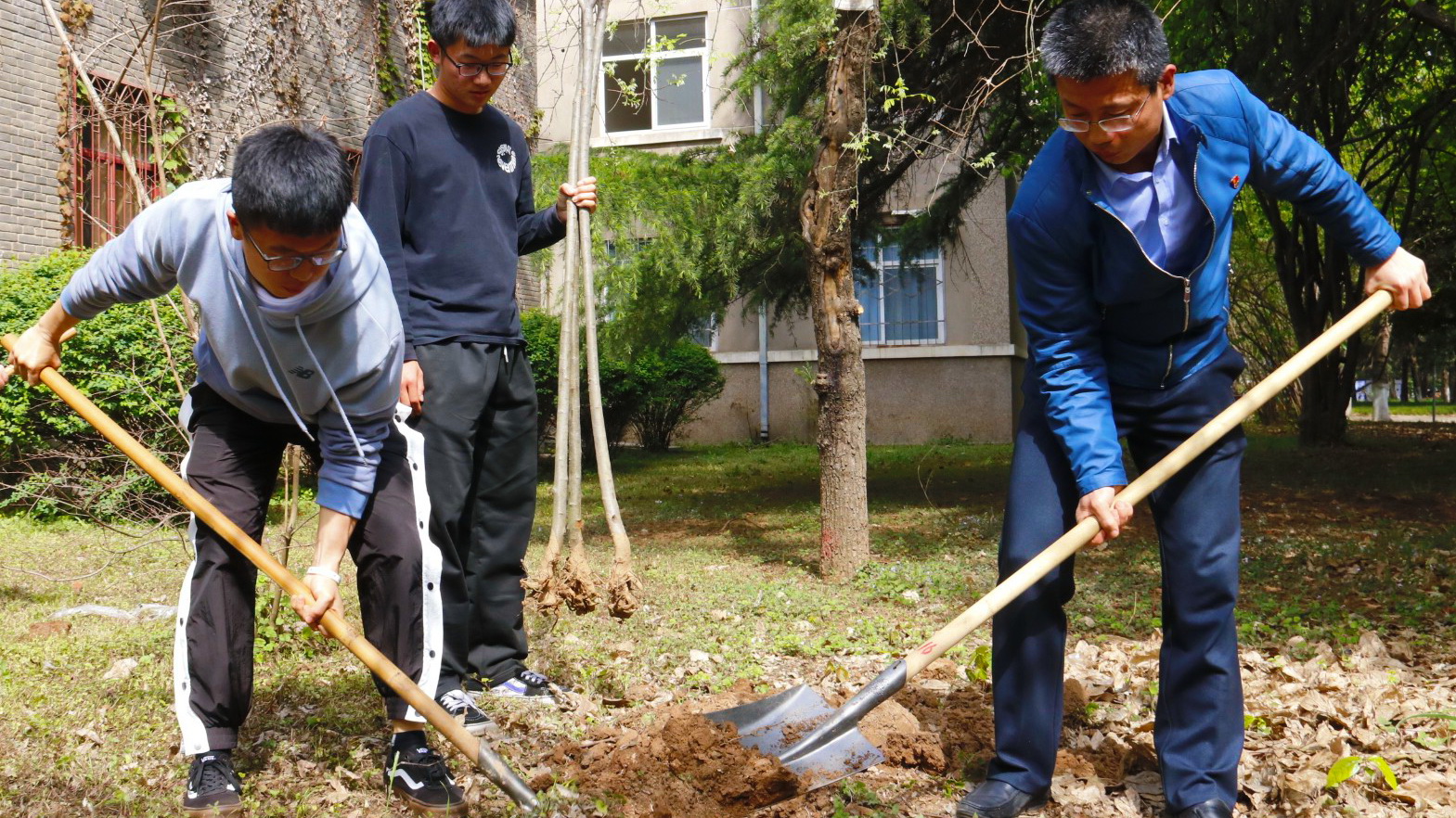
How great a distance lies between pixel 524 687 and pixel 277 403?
1.41 m

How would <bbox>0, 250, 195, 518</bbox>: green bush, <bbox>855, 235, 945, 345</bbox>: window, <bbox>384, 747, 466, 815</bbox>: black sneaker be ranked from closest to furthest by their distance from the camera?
<bbox>384, 747, 466, 815</bbox>: black sneaker < <bbox>0, 250, 195, 518</bbox>: green bush < <bbox>855, 235, 945, 345</bbox>: window

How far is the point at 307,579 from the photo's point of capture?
2.75 metres

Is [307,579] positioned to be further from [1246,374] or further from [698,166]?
[1246,374]

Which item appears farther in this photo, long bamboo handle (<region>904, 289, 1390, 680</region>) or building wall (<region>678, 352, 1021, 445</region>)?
building wall (<region>678, 352, 1021, 445</region>)

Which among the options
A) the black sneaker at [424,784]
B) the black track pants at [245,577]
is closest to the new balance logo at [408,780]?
the black sneaker at [424,784]

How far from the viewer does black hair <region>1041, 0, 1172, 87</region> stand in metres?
2.42

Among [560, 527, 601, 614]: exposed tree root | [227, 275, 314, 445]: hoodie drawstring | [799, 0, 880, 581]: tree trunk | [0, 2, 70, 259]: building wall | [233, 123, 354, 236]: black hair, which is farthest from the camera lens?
[0, 2, 70, 259]: building wall

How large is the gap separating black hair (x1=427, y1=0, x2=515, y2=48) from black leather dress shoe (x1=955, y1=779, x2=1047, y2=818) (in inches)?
97.3

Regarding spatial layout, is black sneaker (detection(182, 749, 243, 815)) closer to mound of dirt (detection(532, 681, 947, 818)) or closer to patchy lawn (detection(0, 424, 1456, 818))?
patchy lawn (detection(0, 424, 1456, 818))

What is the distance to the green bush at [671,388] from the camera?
14977 millimetres

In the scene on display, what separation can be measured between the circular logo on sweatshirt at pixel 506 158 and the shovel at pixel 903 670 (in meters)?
1.84

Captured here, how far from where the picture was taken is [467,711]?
3.45 metres

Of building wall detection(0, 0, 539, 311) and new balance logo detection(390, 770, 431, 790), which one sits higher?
building wall detection(0, 0, 539, 311)

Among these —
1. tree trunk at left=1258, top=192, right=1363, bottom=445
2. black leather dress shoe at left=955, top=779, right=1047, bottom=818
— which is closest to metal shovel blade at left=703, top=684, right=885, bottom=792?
black leather dress shoe at left=955, top=779, right=1047, bottom=818
